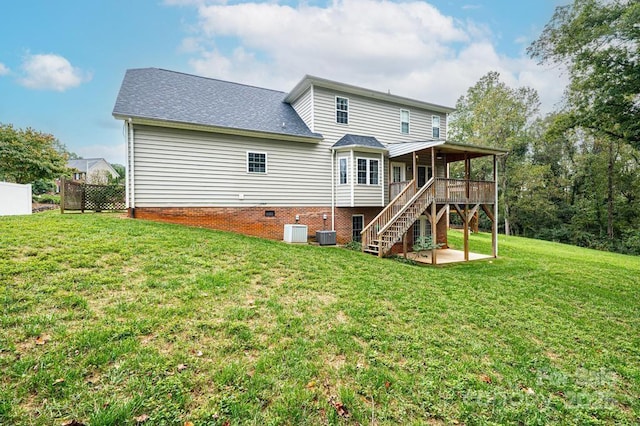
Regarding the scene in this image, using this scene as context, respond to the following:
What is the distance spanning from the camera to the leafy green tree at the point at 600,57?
814cm

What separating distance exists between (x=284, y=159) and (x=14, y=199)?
44.2 feet

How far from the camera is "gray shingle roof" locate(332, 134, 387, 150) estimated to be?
13.1 meters

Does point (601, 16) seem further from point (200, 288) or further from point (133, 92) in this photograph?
point (133, 92)

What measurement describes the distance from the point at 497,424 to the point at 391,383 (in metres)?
0.98

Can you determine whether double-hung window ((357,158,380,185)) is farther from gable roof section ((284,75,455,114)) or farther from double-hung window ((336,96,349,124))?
gable roof section ((284,75,455,114))

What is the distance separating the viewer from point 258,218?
38.8 feet

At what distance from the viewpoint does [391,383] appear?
2977mm

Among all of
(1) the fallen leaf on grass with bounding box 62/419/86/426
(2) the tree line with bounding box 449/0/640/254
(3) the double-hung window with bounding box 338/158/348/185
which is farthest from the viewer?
(2) the tree line with bounding box 449/0/640/254

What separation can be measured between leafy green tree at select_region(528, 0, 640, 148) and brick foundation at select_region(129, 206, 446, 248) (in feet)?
28.2

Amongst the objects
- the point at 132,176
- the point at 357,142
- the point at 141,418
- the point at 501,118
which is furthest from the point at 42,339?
the point at 501,118

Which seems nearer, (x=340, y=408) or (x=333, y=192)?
(x=340, y=408)

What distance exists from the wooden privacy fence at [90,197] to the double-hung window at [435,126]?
1611 cm

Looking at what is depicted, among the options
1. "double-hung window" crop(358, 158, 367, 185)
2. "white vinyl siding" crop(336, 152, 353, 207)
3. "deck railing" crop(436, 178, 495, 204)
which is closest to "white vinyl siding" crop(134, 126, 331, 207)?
"white vinyl siding" crop(336, 152, 353, 207)

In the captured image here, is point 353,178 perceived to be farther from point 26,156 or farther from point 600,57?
point 26,156
